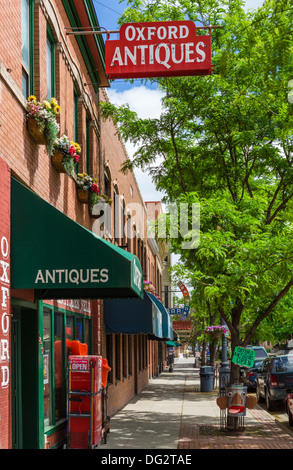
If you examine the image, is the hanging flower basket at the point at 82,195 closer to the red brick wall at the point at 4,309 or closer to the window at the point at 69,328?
the window at the point at 69,328

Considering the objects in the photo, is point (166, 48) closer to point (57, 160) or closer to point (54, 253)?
point (57, 160)

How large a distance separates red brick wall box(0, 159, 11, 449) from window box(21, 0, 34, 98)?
2.34 metres

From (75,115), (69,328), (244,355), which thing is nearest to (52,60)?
Answer: (75,115)

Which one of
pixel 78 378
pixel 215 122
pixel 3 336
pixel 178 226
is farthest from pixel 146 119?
pixel 3 336

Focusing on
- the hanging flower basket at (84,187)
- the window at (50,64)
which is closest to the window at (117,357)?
the hanging flower basket at (84,187)

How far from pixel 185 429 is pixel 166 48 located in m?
8.75

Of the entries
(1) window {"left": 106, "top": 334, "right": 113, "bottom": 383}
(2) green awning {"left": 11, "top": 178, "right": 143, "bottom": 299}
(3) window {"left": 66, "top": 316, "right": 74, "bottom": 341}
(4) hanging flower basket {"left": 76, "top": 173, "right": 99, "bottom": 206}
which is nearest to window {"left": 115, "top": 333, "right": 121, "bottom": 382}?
(1) window {"left": 106, "top": 334, "right": 113, "bottom": 383}

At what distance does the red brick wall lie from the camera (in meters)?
7.25

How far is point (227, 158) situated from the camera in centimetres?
1697

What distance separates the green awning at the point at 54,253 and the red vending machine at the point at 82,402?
362 cm

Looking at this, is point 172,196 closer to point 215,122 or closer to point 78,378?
point 215,122

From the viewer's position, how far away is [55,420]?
11141mm

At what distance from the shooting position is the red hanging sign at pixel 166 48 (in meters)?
10.8

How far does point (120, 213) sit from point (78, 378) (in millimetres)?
10078
